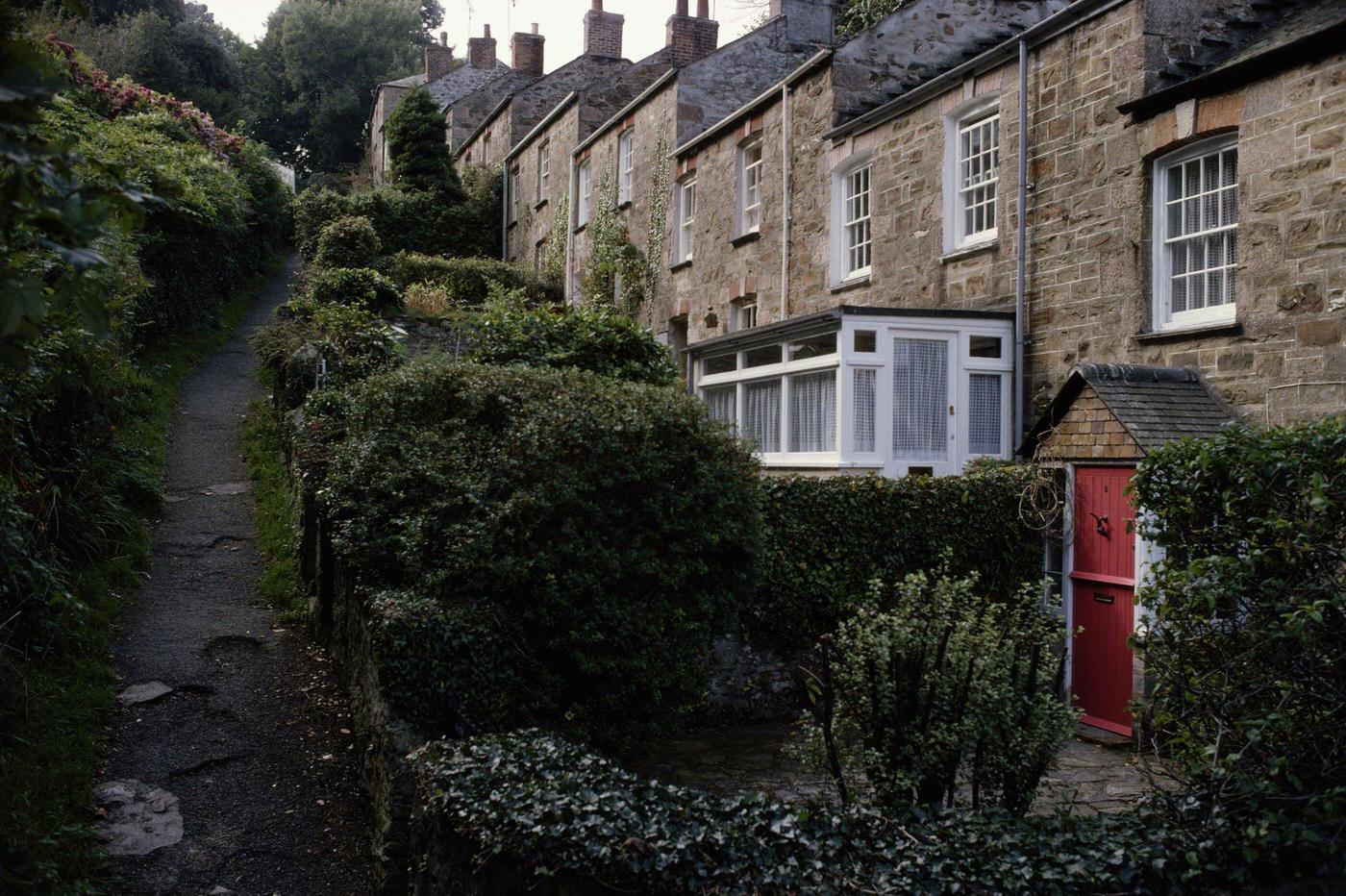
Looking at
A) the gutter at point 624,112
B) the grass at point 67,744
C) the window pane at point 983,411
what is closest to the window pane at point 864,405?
the window pane at point 983,411

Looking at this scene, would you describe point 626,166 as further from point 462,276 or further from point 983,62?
point 983,62

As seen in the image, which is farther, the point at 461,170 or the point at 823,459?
the point at 461,170

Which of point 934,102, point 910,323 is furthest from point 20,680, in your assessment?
point 934,102

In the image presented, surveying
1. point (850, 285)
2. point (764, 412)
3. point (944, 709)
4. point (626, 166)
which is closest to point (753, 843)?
point (944, 709)

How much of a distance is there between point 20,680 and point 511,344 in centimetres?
638

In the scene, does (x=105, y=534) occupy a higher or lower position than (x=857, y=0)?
lower

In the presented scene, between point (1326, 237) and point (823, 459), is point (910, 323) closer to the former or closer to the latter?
point (823, 459)

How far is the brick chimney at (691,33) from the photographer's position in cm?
2625

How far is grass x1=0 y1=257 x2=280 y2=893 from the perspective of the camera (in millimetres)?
5363

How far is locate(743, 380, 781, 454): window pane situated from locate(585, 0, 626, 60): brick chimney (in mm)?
19512

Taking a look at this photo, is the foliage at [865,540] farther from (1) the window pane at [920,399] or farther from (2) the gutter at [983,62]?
(2) the gutter at [983,62]

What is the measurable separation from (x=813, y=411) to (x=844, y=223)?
4439 mm

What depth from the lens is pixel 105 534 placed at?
32.7 ft

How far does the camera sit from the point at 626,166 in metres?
24.5
